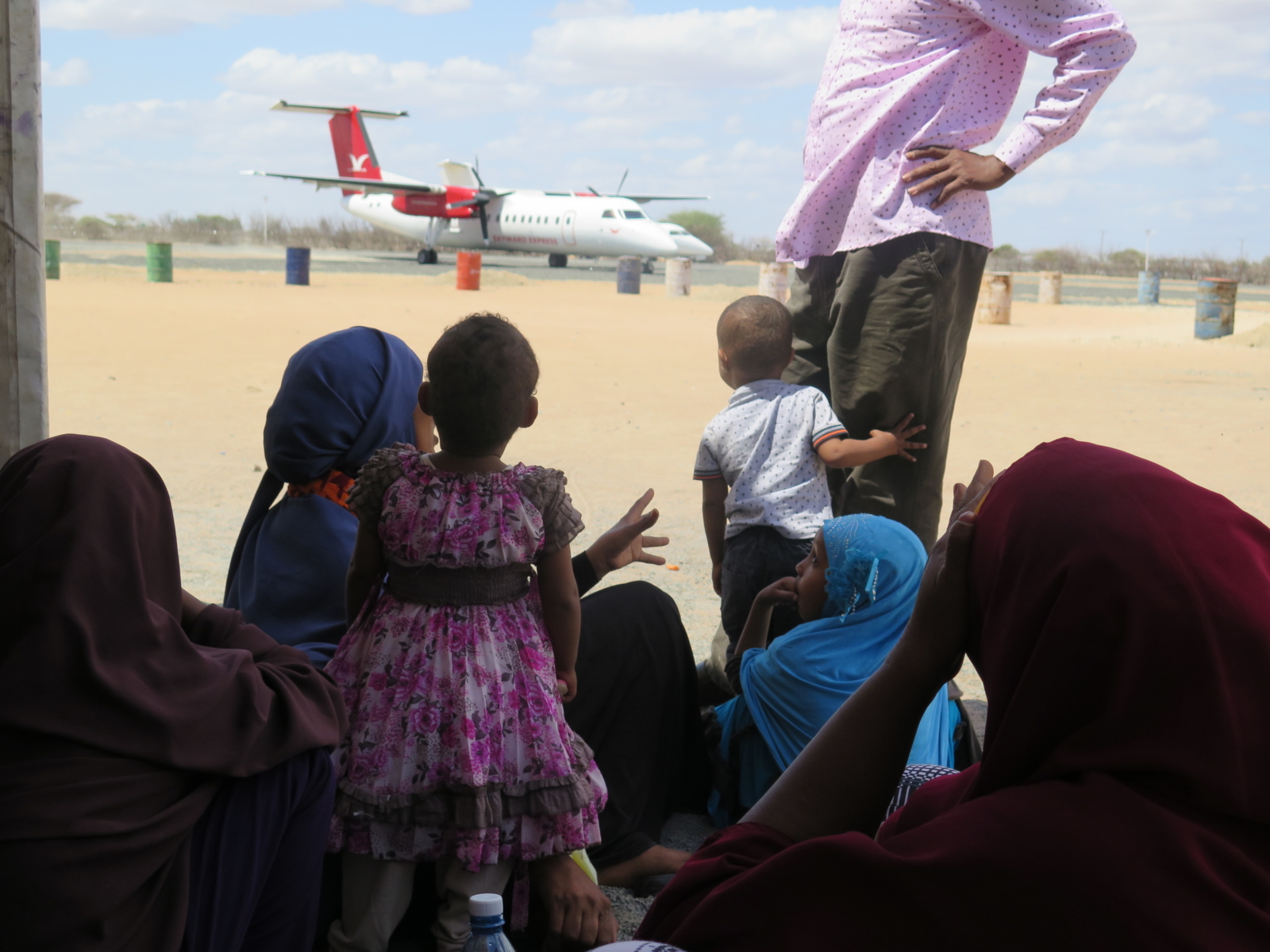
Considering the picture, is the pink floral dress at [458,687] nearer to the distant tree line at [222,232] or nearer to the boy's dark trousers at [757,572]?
the boy's dark trousers at [757,572]

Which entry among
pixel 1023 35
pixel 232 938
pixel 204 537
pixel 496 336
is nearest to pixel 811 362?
pixel 1023 35

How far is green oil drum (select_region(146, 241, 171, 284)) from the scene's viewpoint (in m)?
22.7

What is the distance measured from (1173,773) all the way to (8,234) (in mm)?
2451

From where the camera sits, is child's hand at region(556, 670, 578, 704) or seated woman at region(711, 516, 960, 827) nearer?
child's hand at region(556, 670, 578, 704)

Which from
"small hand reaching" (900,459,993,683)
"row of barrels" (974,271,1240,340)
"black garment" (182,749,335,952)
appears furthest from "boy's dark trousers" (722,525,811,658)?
"row of barrels" (974,271,1240,340)

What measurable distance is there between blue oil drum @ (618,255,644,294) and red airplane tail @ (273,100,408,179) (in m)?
23.3

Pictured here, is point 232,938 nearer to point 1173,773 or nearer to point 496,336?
point 496,336

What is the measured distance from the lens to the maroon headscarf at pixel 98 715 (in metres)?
1.42

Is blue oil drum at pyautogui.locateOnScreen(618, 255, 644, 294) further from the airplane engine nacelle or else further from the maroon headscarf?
the maroon headscarf

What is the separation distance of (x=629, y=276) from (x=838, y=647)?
80.0 feet

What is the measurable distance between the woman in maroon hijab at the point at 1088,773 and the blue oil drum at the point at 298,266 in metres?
24.4

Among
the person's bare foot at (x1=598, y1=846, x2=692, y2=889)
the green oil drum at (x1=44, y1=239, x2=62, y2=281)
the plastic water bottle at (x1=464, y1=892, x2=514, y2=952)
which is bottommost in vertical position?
the person's bare foot at (x1=598, y1=846, x2=692, y2=889)

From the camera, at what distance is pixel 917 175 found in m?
3.09

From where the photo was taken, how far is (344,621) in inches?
97.0
